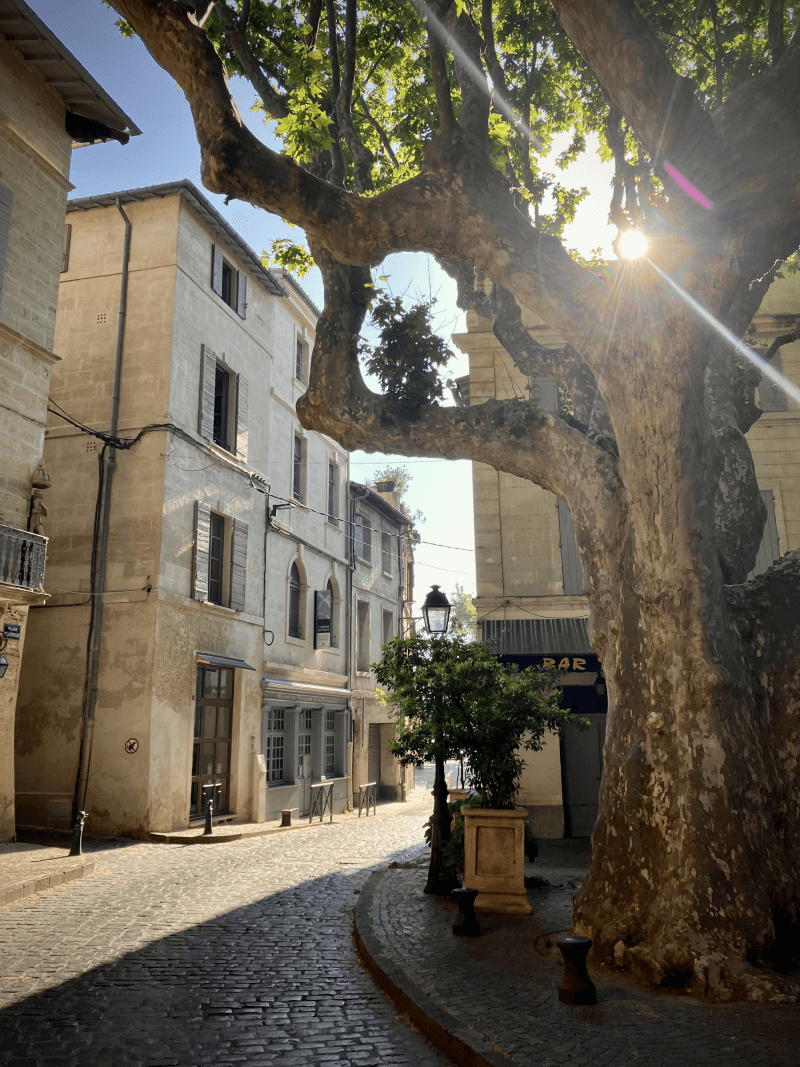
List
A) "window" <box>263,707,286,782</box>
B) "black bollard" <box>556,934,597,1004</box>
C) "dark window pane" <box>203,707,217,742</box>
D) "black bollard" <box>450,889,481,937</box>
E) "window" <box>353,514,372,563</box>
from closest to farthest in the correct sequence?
"black bollard" <box>556,934,597,1004</box> < "black bollard" <box>450,889,481,937</box> < "dark window pane" <box>203,707,217,742</box> < "window" <box>263,707,286,782</box> < "window" <box>353,514,372,563</box>

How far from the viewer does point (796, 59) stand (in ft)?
19.8

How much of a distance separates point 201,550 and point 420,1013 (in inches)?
495

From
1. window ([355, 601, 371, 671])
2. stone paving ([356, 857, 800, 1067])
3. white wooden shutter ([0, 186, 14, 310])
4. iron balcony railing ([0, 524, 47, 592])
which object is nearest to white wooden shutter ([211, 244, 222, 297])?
white wooden shutter ([0, 186, 14, 310])

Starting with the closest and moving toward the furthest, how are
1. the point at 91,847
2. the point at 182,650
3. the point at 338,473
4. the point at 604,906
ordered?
1. the point at 604,906
2. the point at 91,847
3. the point at 182,650
4. the point at 338,473

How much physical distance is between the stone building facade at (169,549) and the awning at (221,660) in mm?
48

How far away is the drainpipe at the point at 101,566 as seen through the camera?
14086mm

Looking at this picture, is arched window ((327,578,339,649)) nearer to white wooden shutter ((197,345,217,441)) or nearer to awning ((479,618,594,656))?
white wooden shutter ((197,345,217,441))

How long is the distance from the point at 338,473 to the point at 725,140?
64.0ft

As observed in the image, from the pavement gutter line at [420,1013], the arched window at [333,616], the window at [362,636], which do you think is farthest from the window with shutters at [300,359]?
the pavement gutter line at [420,1013]

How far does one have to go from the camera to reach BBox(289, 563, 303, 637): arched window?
21188 millimetres

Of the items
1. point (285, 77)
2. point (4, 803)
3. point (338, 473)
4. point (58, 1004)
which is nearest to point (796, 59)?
point (285, 77)

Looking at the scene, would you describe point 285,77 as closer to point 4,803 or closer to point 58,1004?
point 58,1004

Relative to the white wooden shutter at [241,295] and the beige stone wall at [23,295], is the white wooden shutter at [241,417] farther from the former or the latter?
the beige stone wall at [23,295]

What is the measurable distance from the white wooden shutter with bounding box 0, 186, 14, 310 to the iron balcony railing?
391 cm
